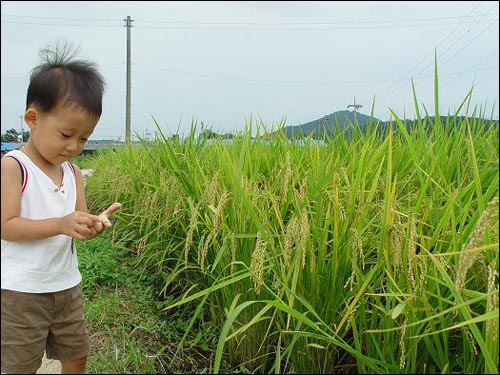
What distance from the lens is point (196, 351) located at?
2172 millimetres

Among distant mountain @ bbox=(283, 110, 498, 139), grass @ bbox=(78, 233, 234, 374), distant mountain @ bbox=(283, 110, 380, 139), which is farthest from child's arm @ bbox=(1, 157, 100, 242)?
distant mountain @ bbox=(283, 110, 380, 139)

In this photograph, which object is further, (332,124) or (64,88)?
(332,124)

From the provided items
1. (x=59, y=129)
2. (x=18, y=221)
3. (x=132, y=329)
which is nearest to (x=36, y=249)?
(x=18, y=221)

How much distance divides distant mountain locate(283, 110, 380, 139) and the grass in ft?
4.43

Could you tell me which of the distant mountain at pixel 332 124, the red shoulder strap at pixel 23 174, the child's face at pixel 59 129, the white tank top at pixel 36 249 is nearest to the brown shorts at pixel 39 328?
the white tank top at pixel 36 249

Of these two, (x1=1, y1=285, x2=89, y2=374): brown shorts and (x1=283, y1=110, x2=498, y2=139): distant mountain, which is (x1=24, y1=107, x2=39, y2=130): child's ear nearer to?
(x1=1, y1=285, x2=89, y2=374): brown shorts

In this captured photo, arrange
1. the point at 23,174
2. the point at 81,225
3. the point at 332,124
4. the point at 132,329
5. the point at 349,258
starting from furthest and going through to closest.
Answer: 1. the point at 332,124
2. the point at 132,329
3. the point at 349,258
4. the point at 23,174
5. the point at 81,225

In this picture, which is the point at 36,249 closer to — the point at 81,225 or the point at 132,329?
the point at 81,225

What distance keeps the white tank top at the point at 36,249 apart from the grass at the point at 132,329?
1.86 ft

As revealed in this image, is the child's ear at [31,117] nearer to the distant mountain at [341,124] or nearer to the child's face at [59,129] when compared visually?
the child's face at [59,129]

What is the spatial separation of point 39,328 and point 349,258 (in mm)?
996

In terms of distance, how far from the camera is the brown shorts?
1469 mm

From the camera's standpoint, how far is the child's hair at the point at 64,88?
1.42 metres

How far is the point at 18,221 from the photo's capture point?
4.54 ft
